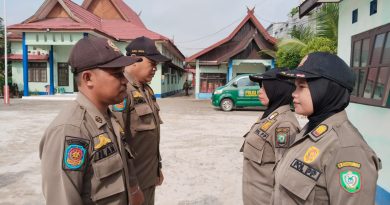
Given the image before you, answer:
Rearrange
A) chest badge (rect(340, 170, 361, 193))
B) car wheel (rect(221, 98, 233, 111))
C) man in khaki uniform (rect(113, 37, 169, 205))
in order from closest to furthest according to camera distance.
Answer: chest badge (rect(340, 170, 361, 193)), man in khaki uniform (rect(113, 37, 169, 205)), car wheel (rect(221, 98, 233, 111))

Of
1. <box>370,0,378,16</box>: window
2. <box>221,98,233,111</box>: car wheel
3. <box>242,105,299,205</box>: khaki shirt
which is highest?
<box>370,0,378,16</box>: window

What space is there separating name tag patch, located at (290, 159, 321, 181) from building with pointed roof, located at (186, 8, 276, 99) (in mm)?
17802

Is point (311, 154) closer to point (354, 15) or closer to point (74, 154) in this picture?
point (74, 154)

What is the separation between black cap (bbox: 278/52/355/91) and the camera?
4.85 feet

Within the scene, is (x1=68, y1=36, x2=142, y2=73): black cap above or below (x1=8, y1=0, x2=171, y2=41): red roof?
below

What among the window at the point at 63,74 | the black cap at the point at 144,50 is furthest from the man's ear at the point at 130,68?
the window at the point at 63,74

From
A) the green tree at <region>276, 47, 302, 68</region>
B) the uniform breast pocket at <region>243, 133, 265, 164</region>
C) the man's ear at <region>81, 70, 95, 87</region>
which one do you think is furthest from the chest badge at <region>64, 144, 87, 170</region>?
the green tree at <region>276, 47, 302, 68</region>

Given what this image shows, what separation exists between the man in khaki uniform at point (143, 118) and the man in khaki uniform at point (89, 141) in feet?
2.28

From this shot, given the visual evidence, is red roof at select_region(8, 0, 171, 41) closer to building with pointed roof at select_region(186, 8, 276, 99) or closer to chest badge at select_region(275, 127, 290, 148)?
building with pointed roof at select_region(186, 8, 276, 99)

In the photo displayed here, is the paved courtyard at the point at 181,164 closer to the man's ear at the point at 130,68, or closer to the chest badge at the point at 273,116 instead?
the chest badge at the point at 273,116

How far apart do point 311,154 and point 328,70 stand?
15.9 inches

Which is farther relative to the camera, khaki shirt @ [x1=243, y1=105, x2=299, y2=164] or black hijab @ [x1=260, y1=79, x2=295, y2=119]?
black hijab @ [x1=260, y1=79, x2=295, y2=119]

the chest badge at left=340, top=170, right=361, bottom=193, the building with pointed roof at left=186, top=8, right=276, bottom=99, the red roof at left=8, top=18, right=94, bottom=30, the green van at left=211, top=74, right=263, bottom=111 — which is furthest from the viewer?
the building with pointed roof at left=186, top=8, right=276, bottom=99

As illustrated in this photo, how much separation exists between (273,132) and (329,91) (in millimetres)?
917
